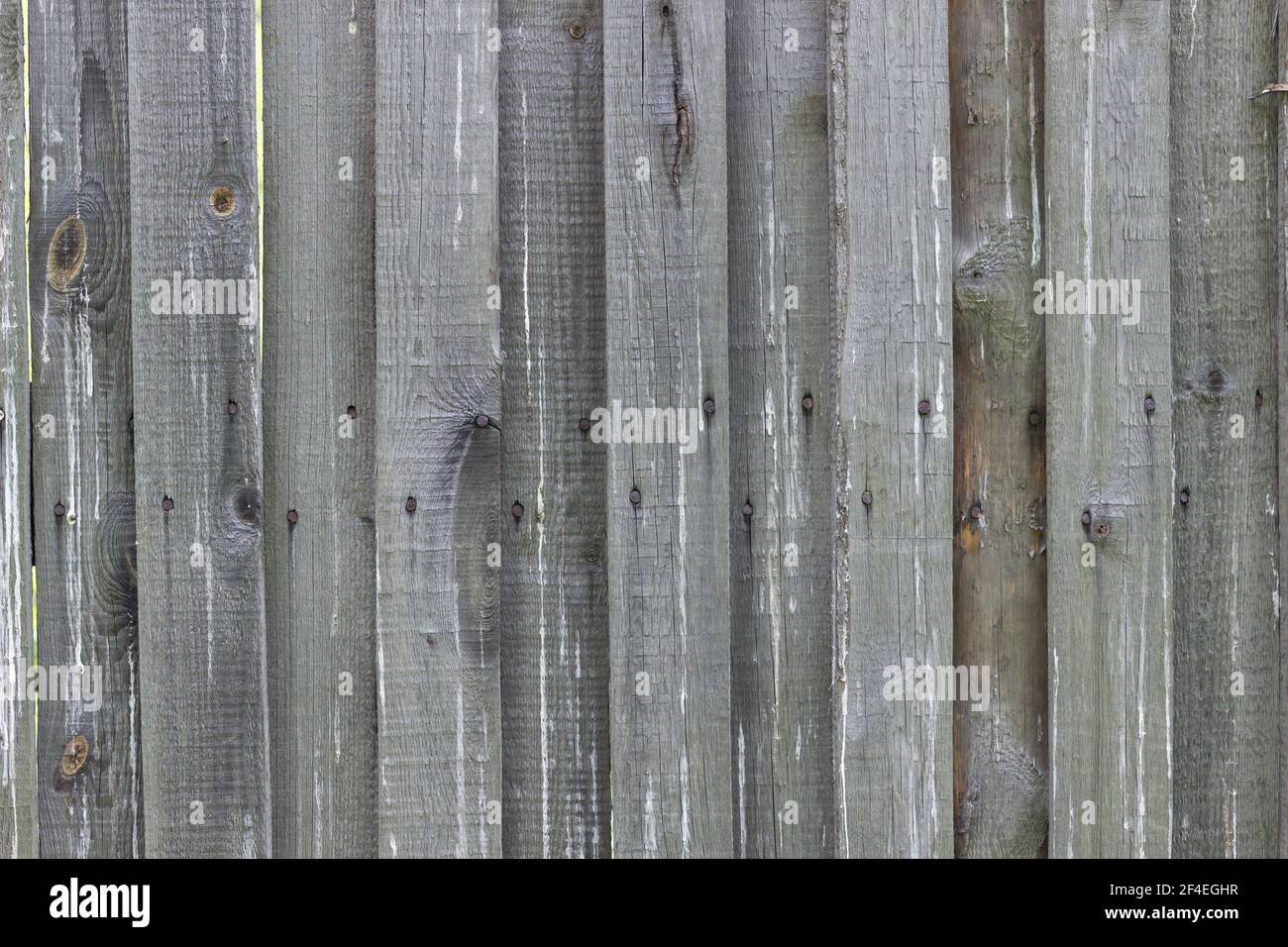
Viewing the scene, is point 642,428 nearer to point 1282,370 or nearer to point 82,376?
point 82,376

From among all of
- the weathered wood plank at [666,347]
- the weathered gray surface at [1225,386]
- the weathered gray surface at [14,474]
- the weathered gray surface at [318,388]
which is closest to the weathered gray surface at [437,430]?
the weathered gray surface at [318,388]

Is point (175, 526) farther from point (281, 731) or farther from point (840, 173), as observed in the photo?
point (840, 173)

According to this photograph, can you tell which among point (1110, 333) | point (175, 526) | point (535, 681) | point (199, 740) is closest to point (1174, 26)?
point (1110, 333)

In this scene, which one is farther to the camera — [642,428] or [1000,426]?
[1000,426]

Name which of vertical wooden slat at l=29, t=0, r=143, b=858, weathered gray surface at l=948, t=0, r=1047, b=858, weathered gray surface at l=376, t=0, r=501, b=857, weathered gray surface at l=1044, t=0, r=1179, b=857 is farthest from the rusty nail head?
weathered gray surface at l=1044, t=0, r=1179, b=857

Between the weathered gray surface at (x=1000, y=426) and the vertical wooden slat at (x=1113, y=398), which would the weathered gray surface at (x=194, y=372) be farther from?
the vertical wooden slat at (x=1113, y=398)

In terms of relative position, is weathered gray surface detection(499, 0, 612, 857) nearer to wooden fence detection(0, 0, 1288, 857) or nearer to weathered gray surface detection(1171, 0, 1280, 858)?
wooden fence detection(0, 0, 1288, 857)

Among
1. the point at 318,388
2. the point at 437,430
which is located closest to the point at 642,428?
the point at 437,430
